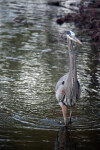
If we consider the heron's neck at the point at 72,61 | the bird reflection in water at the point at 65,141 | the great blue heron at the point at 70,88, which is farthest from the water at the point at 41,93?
the heron's neck at the point at 72,61

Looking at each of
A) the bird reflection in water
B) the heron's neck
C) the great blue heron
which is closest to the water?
the bird reflection in water

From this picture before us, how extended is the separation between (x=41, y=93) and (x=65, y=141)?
8.88ft

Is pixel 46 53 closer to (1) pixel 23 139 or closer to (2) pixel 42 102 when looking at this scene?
(2) pixel 42 102

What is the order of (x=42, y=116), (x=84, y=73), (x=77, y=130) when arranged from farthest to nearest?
(x=84, y=73)
(x=42, y=116)
(x=77, y=130)

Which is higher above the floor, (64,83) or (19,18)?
(64,83)

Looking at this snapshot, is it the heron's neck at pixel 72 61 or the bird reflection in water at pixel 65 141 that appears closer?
the bird reflection in water at pixel 65 141

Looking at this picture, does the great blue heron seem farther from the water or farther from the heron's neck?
the water

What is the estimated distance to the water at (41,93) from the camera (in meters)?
7.16

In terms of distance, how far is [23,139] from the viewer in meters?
7.03

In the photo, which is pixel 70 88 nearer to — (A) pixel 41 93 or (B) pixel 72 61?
(B) pixel 72 61

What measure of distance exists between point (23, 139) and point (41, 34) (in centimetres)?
1196

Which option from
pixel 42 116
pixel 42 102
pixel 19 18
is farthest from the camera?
pixel 19 18

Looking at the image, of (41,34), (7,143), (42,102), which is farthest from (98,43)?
(7,143)

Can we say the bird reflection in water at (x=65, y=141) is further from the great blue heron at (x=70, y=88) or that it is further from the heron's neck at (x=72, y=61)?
the heron's neck at (x=72, y=61)
